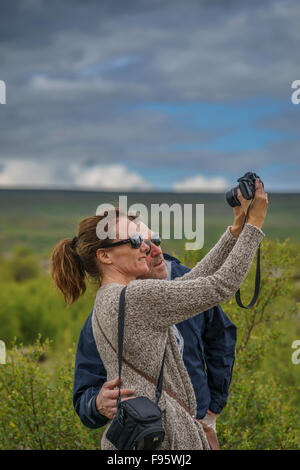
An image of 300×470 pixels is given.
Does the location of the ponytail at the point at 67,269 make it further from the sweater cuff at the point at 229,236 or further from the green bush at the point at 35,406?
the green bush at the point at 35,406

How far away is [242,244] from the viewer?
2475mm

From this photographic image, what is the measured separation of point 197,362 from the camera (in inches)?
113

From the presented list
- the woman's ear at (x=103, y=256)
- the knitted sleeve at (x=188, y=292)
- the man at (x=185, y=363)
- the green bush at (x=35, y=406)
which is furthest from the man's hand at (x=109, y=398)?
the green bush at (x=35, y=406)

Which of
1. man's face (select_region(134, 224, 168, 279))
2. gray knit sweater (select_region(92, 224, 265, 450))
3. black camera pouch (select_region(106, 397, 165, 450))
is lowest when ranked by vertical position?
black camera pouch (select_region(106, 397, 165, 450))

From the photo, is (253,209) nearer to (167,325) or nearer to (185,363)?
(167,325)

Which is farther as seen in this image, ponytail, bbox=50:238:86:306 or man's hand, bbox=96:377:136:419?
ponytail, bbox=50:238:86:306

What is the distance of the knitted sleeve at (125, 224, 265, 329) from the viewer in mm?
2424

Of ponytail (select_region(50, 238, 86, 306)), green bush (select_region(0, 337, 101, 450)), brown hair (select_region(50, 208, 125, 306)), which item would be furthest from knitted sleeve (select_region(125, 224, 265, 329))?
green bush (select_region(0, 337, 101, 450))

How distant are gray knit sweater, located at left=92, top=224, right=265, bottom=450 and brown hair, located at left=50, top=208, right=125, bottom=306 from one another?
25 cm

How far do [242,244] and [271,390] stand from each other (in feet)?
11.4

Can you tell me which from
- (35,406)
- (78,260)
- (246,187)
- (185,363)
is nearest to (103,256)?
(78,260)

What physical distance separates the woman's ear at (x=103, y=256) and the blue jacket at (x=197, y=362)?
0.36 m

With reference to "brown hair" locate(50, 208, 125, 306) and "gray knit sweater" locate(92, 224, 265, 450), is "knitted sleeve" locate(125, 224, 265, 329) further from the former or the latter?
"brown hair" locate(50, 208, 125, 306)
